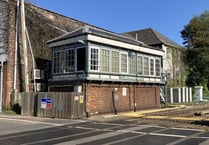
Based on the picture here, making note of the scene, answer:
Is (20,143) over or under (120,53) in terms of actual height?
under

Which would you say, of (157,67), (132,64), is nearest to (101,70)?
(132,64)

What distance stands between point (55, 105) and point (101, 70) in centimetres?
457

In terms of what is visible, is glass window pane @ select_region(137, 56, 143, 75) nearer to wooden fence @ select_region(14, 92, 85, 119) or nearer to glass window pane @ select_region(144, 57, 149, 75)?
glass window pane @ select_region(144, 57, 149, 75)

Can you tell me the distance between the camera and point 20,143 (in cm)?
A: 1102

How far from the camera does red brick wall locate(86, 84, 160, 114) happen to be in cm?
2269

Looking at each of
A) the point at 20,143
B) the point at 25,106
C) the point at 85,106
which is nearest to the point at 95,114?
the point at 85,106

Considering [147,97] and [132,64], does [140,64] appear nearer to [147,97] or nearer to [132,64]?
[132,64]

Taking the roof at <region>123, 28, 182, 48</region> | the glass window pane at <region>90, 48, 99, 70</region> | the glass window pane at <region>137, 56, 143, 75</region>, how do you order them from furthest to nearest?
the roof at <region>123, 28, 182, 48</region> → the glass window pane at <region>137, 56, 143, 75</region> → the glass window pane at <region>90, 48, 99, 70</region>

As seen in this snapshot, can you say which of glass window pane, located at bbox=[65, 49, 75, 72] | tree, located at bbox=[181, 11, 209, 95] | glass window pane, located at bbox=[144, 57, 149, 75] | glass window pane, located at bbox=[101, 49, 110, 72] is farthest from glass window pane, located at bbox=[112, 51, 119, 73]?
tree, located at bbox=[181, 11, 209, 95]

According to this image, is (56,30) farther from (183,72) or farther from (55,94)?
(183,72)

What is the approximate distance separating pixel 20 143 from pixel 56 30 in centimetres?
2236

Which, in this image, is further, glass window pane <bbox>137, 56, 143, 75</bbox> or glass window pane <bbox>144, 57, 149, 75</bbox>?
glass window pane <bbox>144, 57, 149, 75</bbox>

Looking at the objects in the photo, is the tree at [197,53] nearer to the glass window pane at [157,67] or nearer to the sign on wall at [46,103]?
the glass window pane at [157,67]

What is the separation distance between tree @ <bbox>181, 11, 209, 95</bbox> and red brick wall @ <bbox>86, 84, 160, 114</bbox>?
24287mm
